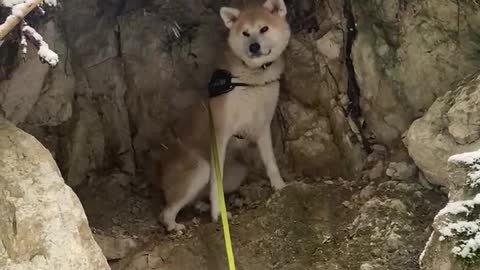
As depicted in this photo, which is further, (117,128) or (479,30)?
(117,128)

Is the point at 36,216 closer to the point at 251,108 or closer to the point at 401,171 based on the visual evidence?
the point at 251,108

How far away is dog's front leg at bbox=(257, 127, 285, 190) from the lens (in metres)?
5.64

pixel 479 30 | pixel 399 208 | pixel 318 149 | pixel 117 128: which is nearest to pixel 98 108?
pixel 117 128

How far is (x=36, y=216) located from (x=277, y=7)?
263cm

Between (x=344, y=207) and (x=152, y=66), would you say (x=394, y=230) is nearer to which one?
(x=344, y=207)

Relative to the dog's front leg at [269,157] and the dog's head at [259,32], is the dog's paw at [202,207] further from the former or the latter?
the dog's head at [259,32]

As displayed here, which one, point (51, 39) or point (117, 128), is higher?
point (51, 39)

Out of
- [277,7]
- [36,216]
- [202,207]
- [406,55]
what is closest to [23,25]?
[36,216]

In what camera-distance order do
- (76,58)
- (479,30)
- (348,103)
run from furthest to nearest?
(76,58)
(348,103)
(479,30)

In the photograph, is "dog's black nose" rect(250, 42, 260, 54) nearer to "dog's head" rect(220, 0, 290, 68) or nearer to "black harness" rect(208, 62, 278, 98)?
"dog's head" rect(220, 0, 290, 68)

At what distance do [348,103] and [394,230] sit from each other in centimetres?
113

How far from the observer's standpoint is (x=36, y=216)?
12.4ft

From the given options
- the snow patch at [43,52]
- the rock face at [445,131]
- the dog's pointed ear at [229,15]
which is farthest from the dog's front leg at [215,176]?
the snow patch at [43,52]

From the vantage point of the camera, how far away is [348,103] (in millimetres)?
5391
